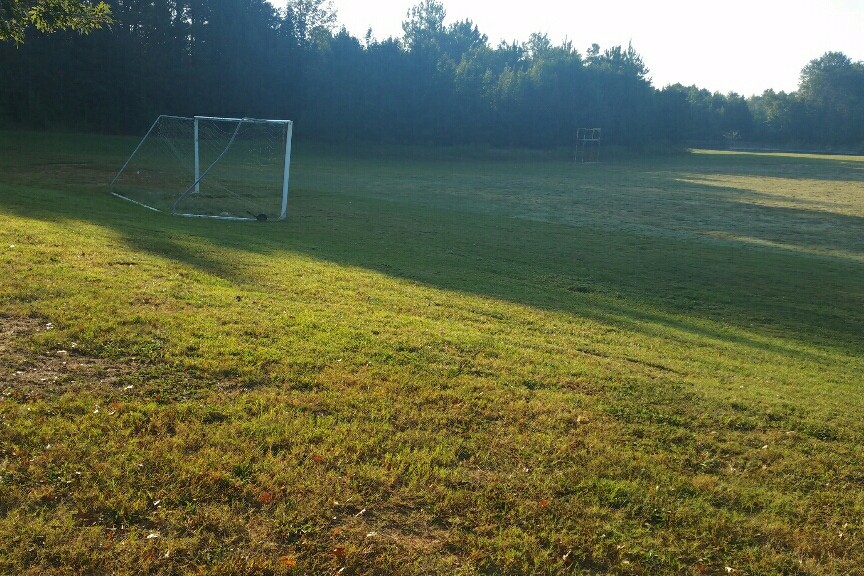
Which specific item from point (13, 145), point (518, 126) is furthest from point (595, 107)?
point (13, 145)

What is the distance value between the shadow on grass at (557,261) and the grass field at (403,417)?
0.46 feet

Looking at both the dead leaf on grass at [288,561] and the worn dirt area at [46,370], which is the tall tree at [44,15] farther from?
the dead leaf on grass at [288,561]

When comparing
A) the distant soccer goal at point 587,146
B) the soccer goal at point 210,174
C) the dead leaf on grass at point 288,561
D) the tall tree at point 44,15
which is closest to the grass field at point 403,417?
the dead leaf on grass at point 288,561

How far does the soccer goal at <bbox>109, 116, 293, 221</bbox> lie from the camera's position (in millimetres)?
22234

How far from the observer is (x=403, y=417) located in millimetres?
5660

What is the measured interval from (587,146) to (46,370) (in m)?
78.0

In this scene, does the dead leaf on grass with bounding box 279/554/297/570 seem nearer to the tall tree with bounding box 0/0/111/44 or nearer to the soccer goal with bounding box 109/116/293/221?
the tall tree with bounding box 0/0/111/44

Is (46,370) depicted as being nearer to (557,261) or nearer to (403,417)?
(403,417)

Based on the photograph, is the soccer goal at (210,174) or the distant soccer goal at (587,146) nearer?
the soccer goal at (210,174)

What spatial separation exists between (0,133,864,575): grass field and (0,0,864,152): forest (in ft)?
125

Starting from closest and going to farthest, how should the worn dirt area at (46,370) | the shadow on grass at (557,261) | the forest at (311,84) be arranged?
1. the worn dirt area at (46,370)
2. the shadow on grass at (557,261)
3. the forest at (311,84)

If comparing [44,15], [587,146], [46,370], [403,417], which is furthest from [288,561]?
[587,146]

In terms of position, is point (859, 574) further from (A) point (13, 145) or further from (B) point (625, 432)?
(A) point (13, 145)

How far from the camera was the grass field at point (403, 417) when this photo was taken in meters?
4.04
